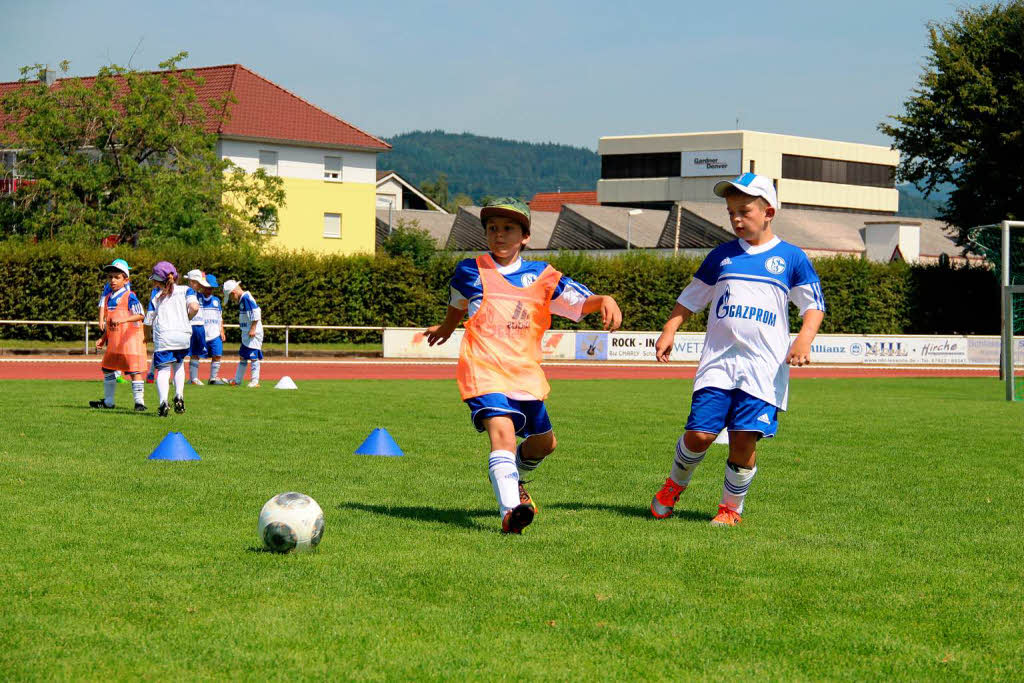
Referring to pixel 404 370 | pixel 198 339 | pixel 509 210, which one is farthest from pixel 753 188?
pixel 404 370

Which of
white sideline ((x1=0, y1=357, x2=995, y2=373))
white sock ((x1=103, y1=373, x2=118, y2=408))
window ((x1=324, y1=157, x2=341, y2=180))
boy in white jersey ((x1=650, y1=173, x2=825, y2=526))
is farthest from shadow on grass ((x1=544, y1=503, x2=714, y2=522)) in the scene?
window ((x1=324, y1=157, x2=341, y2=180))

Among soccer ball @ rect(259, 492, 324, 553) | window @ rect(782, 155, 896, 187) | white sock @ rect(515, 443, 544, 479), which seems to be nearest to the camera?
soccer ball @ rect(259, 492, 324, 553)

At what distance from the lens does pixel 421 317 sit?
144 feet

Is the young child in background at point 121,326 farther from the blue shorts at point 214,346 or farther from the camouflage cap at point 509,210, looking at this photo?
the camouflage cap at point 509,210

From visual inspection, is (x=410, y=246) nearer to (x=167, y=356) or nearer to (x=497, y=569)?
(x=167, y=356)

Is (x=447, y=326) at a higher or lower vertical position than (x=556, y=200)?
lower

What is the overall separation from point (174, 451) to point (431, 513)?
3.60 meters

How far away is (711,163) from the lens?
391ft

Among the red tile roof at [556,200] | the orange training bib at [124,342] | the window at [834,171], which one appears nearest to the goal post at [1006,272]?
the orange training bib at [124,342]

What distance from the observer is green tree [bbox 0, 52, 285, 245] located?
47.0m

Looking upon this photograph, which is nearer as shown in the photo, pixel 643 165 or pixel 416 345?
pixel 416 345

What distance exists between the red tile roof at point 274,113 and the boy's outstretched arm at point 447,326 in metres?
55.9

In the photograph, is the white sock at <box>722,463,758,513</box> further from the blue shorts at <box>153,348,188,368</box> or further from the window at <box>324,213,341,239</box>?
the window at <box>324,213,341,239</box>

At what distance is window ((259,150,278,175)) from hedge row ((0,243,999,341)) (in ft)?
70.2
